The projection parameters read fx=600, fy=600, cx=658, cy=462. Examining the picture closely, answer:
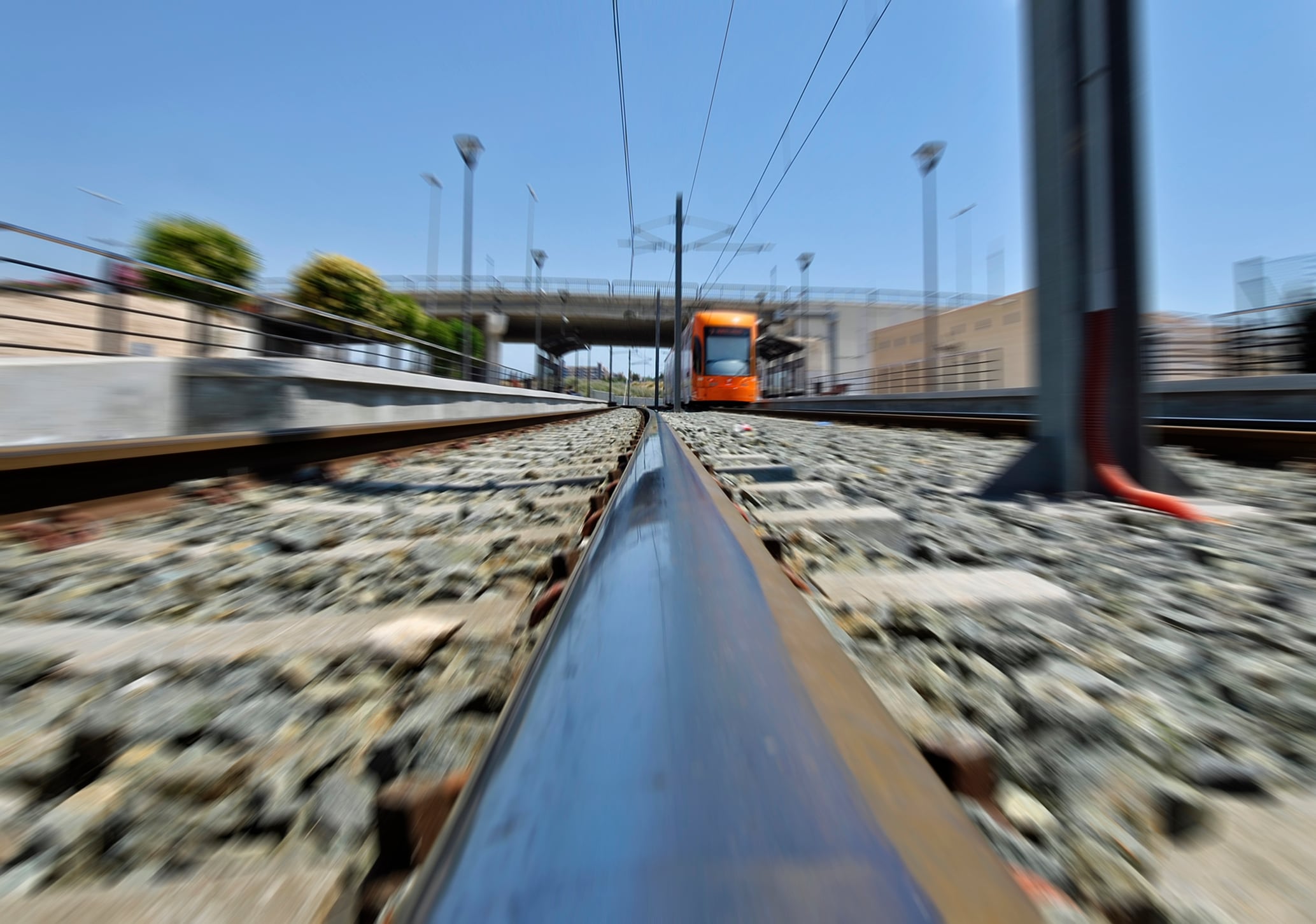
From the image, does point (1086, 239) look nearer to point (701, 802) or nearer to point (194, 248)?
point (701, 802)

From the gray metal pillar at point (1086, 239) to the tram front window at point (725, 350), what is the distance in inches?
662

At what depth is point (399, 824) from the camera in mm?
592

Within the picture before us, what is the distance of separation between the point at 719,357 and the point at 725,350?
309 millimetres

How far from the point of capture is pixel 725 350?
66.6 feet

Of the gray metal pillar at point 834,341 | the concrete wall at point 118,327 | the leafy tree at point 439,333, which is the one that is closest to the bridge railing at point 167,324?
the concrete wall at point 118,327

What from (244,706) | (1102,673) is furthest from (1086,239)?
(244,706)

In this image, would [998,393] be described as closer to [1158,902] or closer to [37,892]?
[1158,902]

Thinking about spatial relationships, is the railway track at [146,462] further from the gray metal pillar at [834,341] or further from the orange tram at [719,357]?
the gray metal pillar at [834,341]

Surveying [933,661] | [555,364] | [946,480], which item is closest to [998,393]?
[946,480]

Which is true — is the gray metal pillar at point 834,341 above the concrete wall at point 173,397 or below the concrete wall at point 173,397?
above

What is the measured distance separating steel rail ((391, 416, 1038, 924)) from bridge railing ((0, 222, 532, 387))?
5271 millimetres

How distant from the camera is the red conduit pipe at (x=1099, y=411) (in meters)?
3.09

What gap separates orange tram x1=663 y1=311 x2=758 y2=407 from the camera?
20141mm

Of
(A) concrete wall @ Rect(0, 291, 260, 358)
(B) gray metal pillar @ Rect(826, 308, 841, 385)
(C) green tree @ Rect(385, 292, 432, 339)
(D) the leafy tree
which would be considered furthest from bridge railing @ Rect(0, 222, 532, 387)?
(B) gray metal pillar @ Rect(826, 308, 841, 385)
